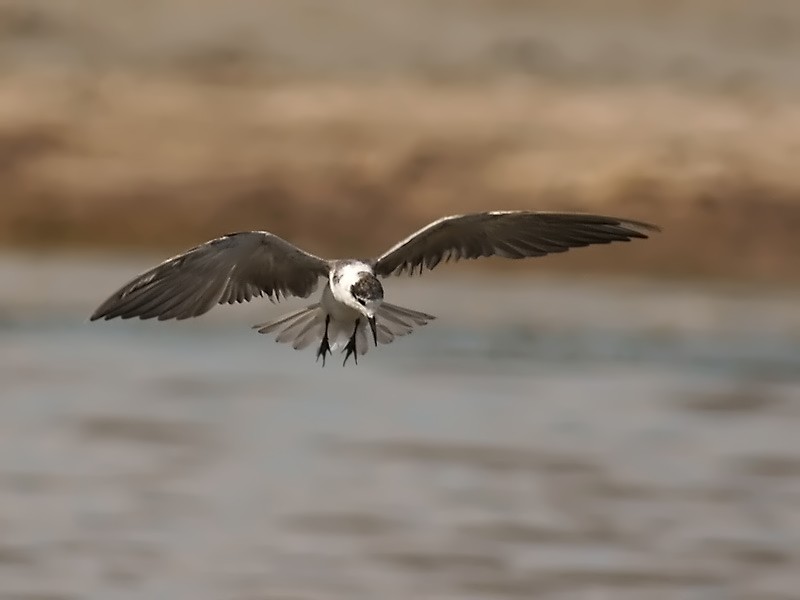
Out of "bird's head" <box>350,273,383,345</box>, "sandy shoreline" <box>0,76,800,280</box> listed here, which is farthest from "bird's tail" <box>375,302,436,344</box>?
"sandy shoreline" <box>0,76,800,280</box>

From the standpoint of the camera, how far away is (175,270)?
26.2ft

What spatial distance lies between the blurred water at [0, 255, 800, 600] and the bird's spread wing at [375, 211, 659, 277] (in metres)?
1.23

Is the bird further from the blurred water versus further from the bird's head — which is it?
the blurred water

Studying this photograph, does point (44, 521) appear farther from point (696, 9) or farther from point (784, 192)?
point (696, 9)

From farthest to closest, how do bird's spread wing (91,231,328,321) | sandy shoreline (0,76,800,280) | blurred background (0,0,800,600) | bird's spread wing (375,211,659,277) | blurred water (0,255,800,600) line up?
sandy shoreline (0,76,800,280), blurred background (0,0,800,600), blurred water (0,255,800,600), bird's spread wing (375,211,659,277), bird's spread wing (91,231,328,321)

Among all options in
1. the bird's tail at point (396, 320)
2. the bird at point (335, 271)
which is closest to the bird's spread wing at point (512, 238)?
the bird at point (335, 271)

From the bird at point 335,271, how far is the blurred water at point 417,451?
37.9 inches

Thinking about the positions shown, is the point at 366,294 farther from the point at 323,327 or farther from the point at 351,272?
the point at 323,327

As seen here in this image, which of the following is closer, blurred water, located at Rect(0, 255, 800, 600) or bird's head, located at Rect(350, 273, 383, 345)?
bird's head, located at Rect(350, 273, 383, 345)

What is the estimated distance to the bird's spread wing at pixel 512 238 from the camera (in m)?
8.35

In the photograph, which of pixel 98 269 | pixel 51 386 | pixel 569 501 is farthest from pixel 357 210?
pixel 569 501

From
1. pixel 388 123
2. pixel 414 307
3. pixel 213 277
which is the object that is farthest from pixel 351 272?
pixel 388 123

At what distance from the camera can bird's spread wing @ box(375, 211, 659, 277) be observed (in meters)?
8.35

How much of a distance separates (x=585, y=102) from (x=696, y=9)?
11.0 ft
